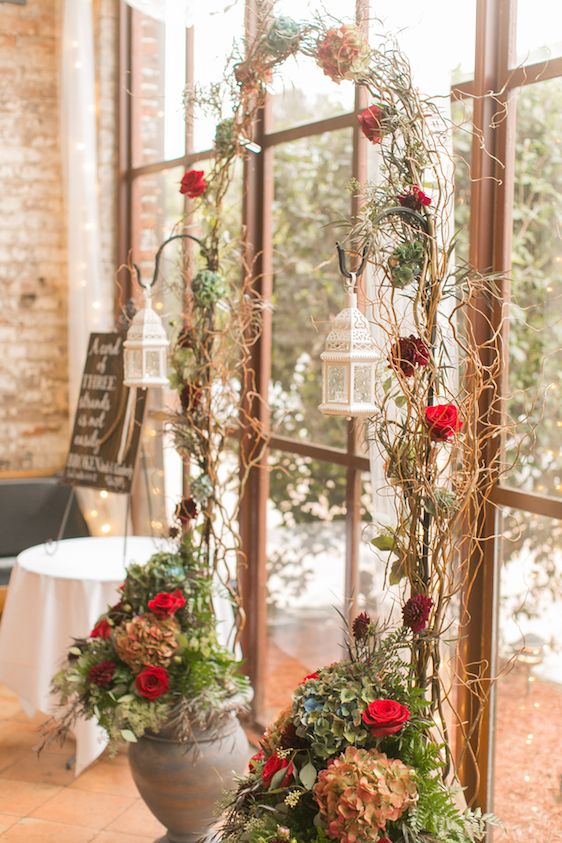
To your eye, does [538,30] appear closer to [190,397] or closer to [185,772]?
[190,397]

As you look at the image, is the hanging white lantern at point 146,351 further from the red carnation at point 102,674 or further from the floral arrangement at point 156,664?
the red carnation at point 102,674

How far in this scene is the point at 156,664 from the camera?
3057 millimetres

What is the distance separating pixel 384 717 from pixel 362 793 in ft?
0.52

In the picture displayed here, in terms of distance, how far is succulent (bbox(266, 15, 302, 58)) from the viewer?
265 centimetres

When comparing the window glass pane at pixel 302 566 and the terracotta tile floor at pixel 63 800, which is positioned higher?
the window glass pane at pixel 302 566

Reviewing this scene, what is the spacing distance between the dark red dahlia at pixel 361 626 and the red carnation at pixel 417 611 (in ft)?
0.30

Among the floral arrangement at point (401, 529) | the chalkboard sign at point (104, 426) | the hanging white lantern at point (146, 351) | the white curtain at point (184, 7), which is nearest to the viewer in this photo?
the floral arrangement at point (401, 529)

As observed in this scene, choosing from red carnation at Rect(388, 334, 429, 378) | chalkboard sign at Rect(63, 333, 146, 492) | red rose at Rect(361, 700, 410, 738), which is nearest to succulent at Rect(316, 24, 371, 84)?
red carnation at Rect(388, 334, 429, 378)

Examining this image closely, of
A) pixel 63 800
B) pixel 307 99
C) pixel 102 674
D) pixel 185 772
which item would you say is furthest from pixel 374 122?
pixel 63 800

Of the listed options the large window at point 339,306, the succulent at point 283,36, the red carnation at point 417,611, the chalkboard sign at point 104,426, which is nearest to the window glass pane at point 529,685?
the large window at point 339,306

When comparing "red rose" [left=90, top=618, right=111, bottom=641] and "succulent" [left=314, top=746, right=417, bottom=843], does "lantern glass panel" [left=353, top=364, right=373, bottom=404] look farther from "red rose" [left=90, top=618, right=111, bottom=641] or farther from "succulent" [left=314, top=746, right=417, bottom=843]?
"red rose" [left=90, top=618, right=111, bottom=641]

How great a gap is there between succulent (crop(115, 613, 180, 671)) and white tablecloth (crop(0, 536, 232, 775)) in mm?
633

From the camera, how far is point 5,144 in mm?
5688

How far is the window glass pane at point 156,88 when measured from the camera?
4.80 meters
